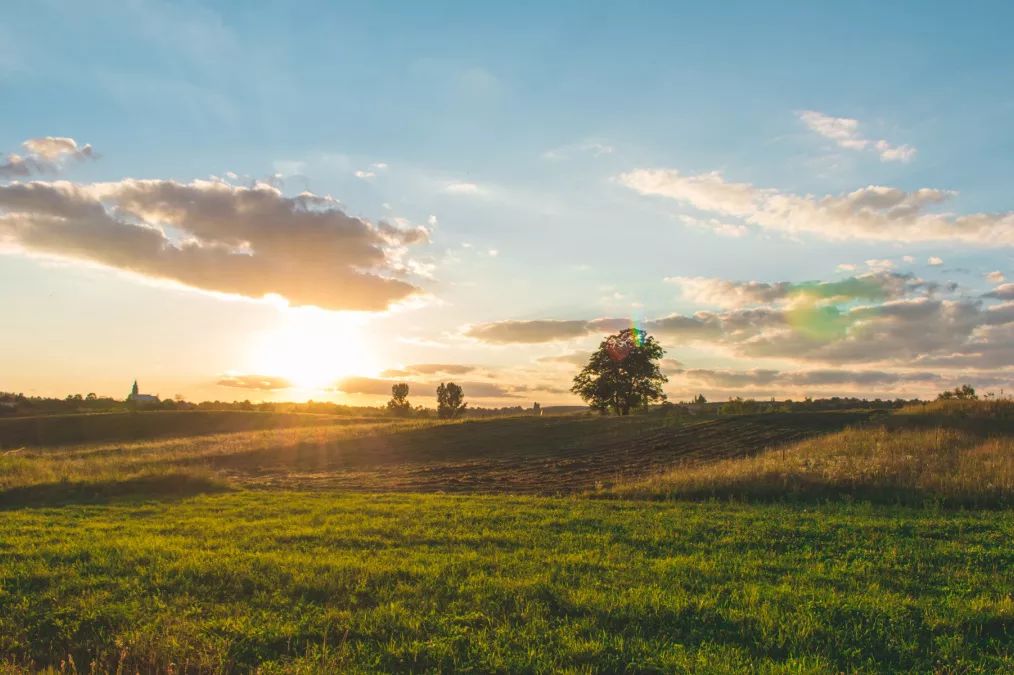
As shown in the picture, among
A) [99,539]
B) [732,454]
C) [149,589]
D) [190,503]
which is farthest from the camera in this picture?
[732,454]

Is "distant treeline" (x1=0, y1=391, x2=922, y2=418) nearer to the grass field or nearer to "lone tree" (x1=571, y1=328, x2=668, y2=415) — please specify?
"lone tree" (x1=571, y1=328, x2=668, y2=415)

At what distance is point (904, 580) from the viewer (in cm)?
1101

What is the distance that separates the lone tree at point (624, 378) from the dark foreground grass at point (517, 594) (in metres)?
60.4

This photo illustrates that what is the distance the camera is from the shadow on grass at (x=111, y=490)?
906 inches

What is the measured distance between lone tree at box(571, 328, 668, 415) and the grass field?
1994 inches

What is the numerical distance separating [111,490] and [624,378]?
60.2 m

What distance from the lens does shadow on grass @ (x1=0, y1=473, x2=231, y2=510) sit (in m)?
23.0

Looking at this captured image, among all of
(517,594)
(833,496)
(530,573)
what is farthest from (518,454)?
(517,594)

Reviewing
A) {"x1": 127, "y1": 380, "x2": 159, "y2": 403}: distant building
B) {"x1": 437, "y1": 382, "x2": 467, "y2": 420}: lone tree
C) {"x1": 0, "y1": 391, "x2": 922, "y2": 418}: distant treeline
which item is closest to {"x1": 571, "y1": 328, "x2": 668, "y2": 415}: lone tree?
{"x1": 0, "y1": 391, "x2": 922, "y2": 418}: distant treeline

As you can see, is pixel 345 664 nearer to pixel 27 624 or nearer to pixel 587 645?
pixel 587 645

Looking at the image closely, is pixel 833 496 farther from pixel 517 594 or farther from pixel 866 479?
pixel 517 594

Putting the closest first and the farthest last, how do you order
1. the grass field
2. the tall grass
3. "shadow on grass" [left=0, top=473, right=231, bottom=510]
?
the grass field
the tall grass
"shadow on grass" [left=0, top=473, right=231, bottom=510]

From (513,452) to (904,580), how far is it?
35322 mm

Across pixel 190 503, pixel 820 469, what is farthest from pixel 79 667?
pixel 820 469
